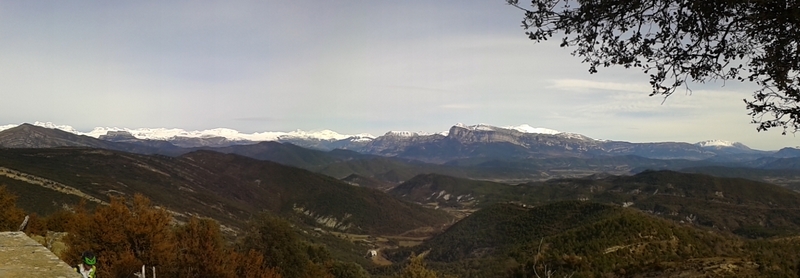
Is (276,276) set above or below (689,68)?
below

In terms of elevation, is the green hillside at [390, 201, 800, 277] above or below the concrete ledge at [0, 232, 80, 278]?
below

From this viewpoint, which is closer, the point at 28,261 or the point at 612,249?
the point at 28,261

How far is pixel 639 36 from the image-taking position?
31.2 ft

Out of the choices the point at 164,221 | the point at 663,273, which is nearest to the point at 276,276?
the point at 164,221

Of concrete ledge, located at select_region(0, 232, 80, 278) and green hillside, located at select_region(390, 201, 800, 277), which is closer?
concrete ledge, located at select_region(0, 232, 80, 278)

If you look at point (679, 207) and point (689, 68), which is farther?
point (679, 207)

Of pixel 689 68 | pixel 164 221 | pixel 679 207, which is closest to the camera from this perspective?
pixel 689 68

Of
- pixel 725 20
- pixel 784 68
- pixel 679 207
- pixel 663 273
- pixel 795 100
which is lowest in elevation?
pixel 679 207

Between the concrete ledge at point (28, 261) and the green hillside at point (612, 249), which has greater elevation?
the concrete ledge at point (28, 261)

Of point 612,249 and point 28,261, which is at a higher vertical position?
point 28,261

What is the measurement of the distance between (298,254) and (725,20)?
47481mm

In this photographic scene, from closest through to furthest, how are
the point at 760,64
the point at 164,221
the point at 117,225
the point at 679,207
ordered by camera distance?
the point at 760,64
the point at 117,225
the point at 164,221
the point at 679,207

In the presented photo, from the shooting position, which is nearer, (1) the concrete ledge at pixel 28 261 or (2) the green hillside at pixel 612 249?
(1) the concrete ledge at pixel 28 261

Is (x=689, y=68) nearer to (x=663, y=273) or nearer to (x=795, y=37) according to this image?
(x=795, y=37)
